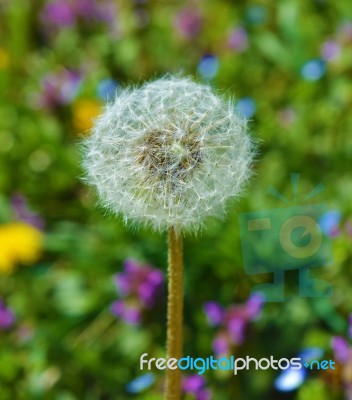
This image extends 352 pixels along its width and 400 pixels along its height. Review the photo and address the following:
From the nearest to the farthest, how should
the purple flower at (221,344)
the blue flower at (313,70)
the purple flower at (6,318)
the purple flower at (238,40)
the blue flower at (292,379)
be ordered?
the blue flower at (292,379), the purple flower at (221,344), the purple flower at (6,318), the blue flower at (313,70), the purple flower at (238,40)

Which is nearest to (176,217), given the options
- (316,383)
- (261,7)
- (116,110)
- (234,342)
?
(116,110)

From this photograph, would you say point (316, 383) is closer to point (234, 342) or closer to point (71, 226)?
point (234, 342)

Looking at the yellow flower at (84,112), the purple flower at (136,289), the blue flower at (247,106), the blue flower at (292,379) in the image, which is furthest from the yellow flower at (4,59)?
the blue flower at (292,379)

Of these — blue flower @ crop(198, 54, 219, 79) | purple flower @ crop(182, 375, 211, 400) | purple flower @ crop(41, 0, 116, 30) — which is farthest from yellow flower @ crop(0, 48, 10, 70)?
purple flower @ crop(182, 375, 211, 400)

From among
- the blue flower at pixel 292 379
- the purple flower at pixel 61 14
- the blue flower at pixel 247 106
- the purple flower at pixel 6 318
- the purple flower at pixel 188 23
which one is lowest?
the blue flower at pixel 292 379

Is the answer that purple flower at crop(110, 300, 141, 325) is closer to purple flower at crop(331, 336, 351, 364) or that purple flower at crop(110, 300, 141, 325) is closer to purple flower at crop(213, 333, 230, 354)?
purple flower at crop(213, 333, 230, 354)

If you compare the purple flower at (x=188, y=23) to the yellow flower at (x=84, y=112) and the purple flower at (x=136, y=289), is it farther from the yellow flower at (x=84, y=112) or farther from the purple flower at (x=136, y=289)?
the purple flower at (x=136, y=289)
